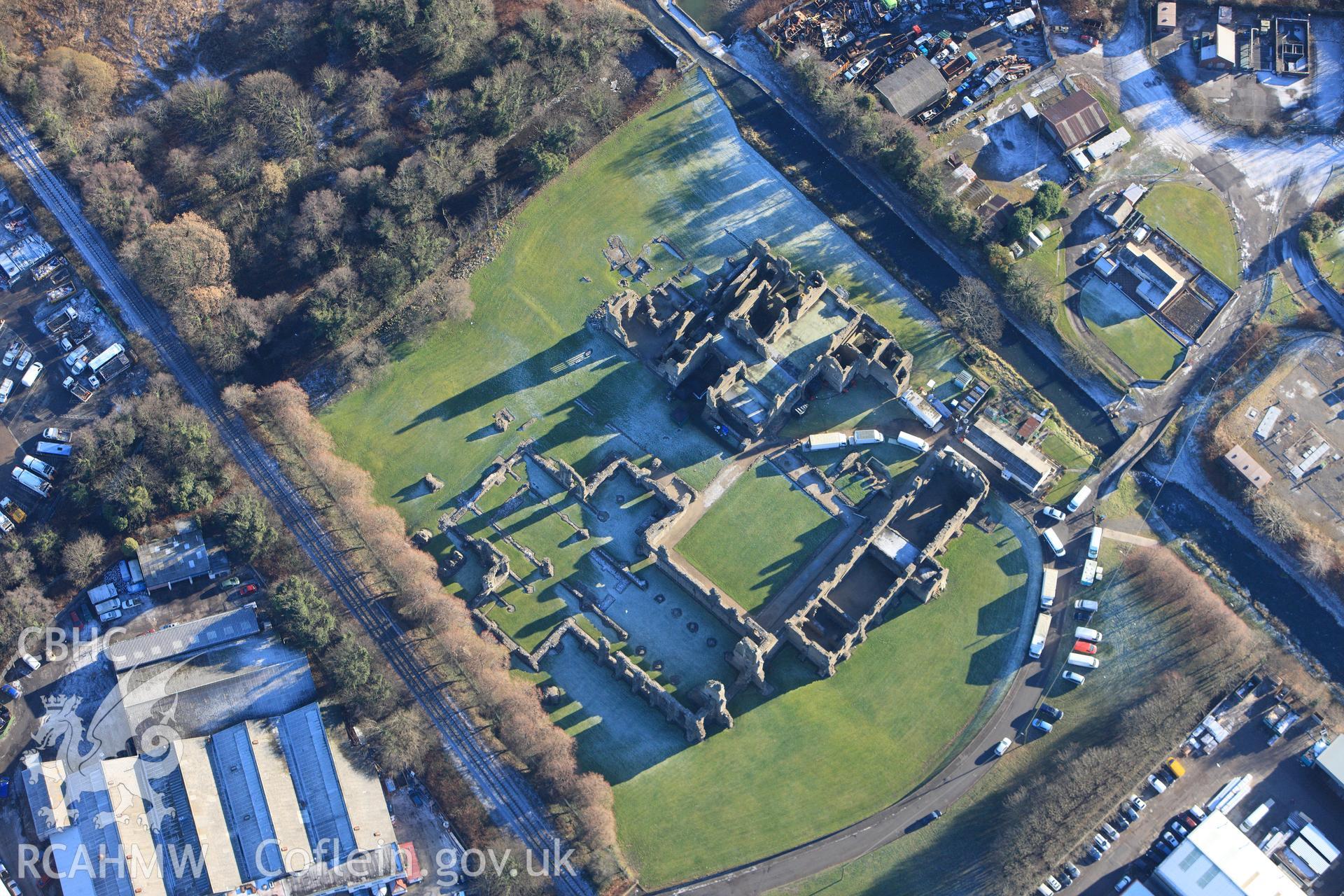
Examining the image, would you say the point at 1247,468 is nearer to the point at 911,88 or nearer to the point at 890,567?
the point at 890,567

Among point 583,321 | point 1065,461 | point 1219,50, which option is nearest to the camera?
point 1065,461

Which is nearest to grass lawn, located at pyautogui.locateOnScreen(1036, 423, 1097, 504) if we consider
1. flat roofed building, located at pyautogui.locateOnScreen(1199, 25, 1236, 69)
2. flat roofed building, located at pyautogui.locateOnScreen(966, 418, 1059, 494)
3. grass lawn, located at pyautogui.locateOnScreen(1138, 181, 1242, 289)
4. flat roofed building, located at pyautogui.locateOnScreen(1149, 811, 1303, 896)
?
flat roofed building, located at pyautogui.locateOnScreen(966, 418, 1059, 494)

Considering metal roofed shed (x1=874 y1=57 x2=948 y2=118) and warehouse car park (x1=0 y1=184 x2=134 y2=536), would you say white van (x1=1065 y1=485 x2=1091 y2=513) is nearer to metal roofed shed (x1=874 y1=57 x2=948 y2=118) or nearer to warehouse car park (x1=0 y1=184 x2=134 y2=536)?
metal roofed shed (x1=874 y1=57 x2=948 y2=118)

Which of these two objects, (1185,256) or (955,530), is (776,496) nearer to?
(955,530)

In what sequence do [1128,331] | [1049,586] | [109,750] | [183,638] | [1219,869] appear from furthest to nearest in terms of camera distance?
→ [1128,331] → [1049,586] → [183,638] → [109,750] → [1219,869]

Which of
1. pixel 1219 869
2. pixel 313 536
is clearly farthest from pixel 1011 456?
pixel 313 536

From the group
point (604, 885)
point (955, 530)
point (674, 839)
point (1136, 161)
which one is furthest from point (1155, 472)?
point (604, 885)
